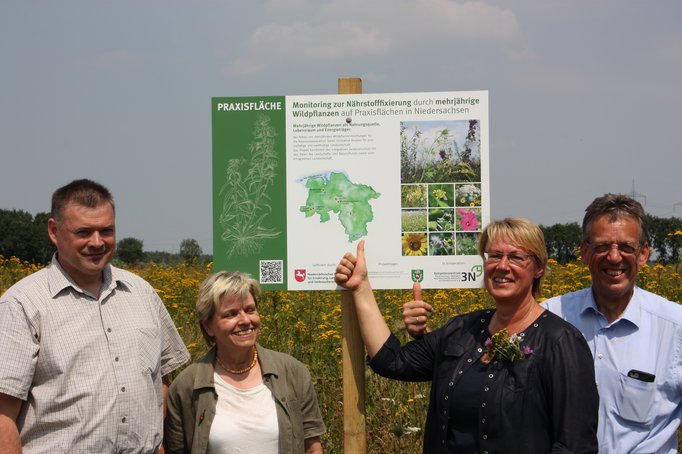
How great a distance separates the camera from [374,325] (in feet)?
12.8

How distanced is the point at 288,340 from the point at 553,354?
128 inches

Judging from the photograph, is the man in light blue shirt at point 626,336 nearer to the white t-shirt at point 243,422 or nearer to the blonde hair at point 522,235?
the blonde hair at point 522,235

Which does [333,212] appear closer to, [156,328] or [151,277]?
[156,328]

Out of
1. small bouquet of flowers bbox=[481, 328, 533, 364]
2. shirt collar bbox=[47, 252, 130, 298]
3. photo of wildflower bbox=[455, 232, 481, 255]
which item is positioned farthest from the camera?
photo of wildflower bbox=[455, 232, 481, 255]

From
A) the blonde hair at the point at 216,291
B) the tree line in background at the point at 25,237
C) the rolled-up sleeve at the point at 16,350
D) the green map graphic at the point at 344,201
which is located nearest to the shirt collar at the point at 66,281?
the rolled-up sleeve at the point at 16,350

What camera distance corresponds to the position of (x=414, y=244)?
13.7ft

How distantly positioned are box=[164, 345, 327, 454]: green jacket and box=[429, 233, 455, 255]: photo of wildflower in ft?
3.48

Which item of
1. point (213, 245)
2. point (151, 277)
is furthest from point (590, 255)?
point (151, 277)

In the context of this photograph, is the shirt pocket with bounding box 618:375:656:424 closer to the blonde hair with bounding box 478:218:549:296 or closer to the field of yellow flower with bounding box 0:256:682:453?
the blonde hair with bounding box 478:218:549:296

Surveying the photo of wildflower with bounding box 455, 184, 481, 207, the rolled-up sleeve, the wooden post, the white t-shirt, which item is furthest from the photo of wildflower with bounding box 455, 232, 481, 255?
the rolled-up sleeve

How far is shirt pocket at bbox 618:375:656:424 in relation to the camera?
3.20 metres

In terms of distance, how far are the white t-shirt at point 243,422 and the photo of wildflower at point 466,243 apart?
4.56 feet

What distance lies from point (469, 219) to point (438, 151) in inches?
17.0

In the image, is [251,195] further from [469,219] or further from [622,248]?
[622,248]
